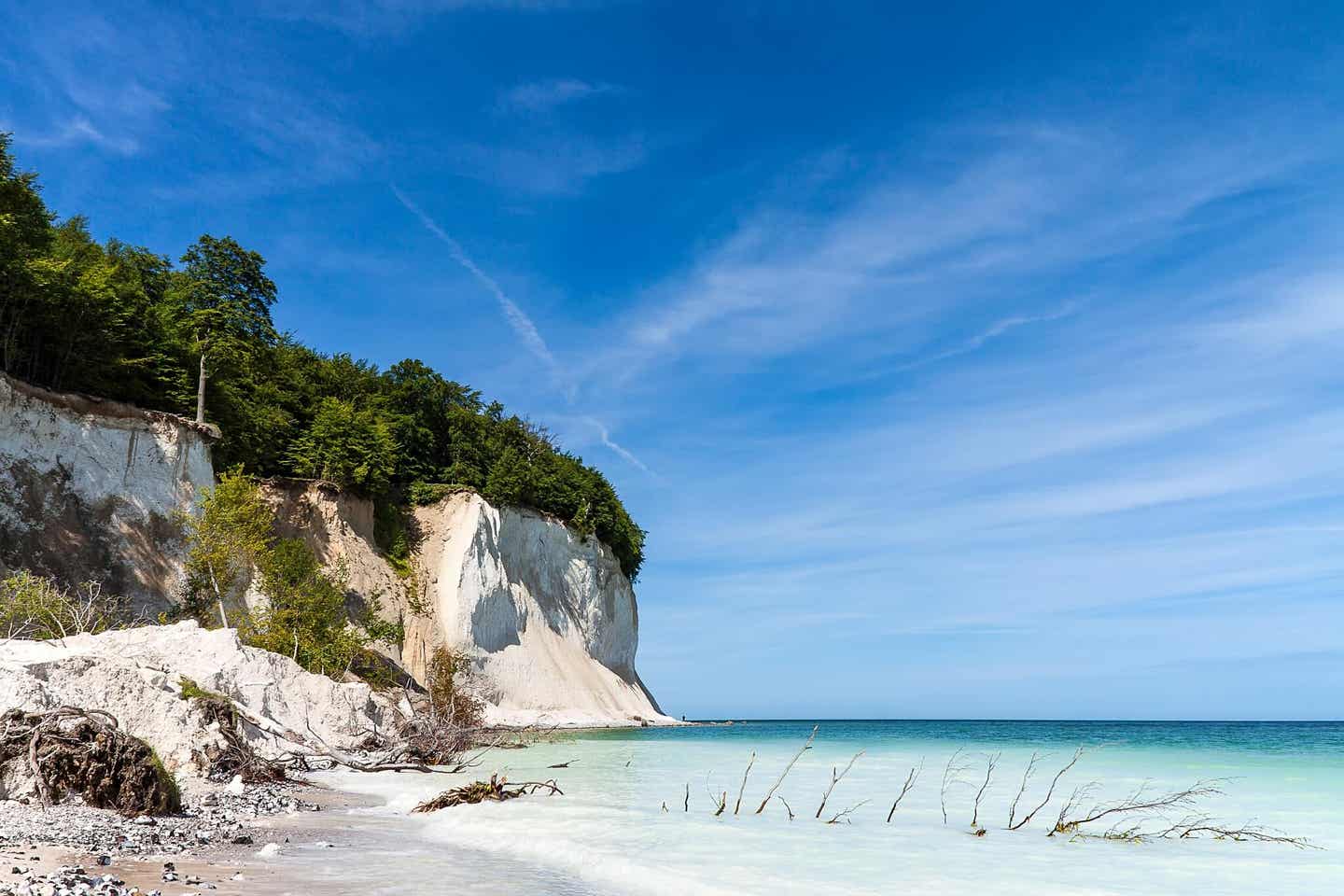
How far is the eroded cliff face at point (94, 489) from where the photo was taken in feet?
80.5

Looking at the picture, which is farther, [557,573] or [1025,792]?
[557,573]

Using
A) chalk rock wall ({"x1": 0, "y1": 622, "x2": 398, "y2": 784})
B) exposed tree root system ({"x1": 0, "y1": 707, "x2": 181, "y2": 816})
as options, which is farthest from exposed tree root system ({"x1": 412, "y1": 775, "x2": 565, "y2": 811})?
chalk rock wall ({"x1": 0, "y1": 622, "x2": 398, "y2": 784})

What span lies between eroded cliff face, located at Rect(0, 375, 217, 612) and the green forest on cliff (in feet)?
8.58

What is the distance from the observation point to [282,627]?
25484mm

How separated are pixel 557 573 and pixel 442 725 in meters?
31.1

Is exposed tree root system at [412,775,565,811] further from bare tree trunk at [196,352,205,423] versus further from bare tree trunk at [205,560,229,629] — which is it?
bare tree trunk at [196,352,205,423]

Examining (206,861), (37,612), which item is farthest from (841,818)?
(37,612)

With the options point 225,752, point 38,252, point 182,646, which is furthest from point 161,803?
point 38,252

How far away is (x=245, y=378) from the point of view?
125 ft

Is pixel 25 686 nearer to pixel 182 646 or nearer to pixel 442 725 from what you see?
pixel 182 646

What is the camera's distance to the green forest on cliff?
90.9 feet

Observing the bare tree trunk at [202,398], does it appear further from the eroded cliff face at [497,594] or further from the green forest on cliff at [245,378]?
the eroded cliff face at [497,594]

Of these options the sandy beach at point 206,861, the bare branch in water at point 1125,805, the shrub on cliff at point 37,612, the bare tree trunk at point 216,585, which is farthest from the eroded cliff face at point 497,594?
the bare branch in water at point 1125,805

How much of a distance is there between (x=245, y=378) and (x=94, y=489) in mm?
12674
